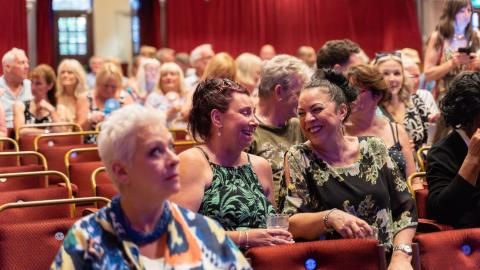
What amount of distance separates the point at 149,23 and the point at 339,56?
1063cm

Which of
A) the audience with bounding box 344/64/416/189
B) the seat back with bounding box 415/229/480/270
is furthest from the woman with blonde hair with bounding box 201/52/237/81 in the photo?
the seat back with bounding box 415/229/480/270

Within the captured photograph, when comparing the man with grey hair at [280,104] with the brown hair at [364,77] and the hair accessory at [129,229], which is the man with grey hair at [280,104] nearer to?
the brown hair at [364,77]

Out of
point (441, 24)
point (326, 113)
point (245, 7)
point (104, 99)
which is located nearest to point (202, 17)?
point (245, 7)

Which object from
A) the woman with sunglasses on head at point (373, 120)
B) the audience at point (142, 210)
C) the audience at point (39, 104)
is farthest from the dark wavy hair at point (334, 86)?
the audience at point (39, 104)

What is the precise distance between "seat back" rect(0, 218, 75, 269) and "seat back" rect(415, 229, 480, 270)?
4.86ft

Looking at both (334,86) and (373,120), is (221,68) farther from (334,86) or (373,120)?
(334,86)

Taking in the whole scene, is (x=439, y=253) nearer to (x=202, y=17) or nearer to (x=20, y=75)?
(x=20, y=75)

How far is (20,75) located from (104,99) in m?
0.83

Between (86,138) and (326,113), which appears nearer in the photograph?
(326,113)

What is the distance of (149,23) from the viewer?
53.3 feet

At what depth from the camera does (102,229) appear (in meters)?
2.70

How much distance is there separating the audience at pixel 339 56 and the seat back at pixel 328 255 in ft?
8.53

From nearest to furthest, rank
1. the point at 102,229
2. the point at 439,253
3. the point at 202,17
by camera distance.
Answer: the point at 102,229 < the point at 439,253 < the point at 202,17

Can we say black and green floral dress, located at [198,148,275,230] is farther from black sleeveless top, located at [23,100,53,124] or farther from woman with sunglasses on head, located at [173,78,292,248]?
black sleeveless top, located at [23,100,53,124]
